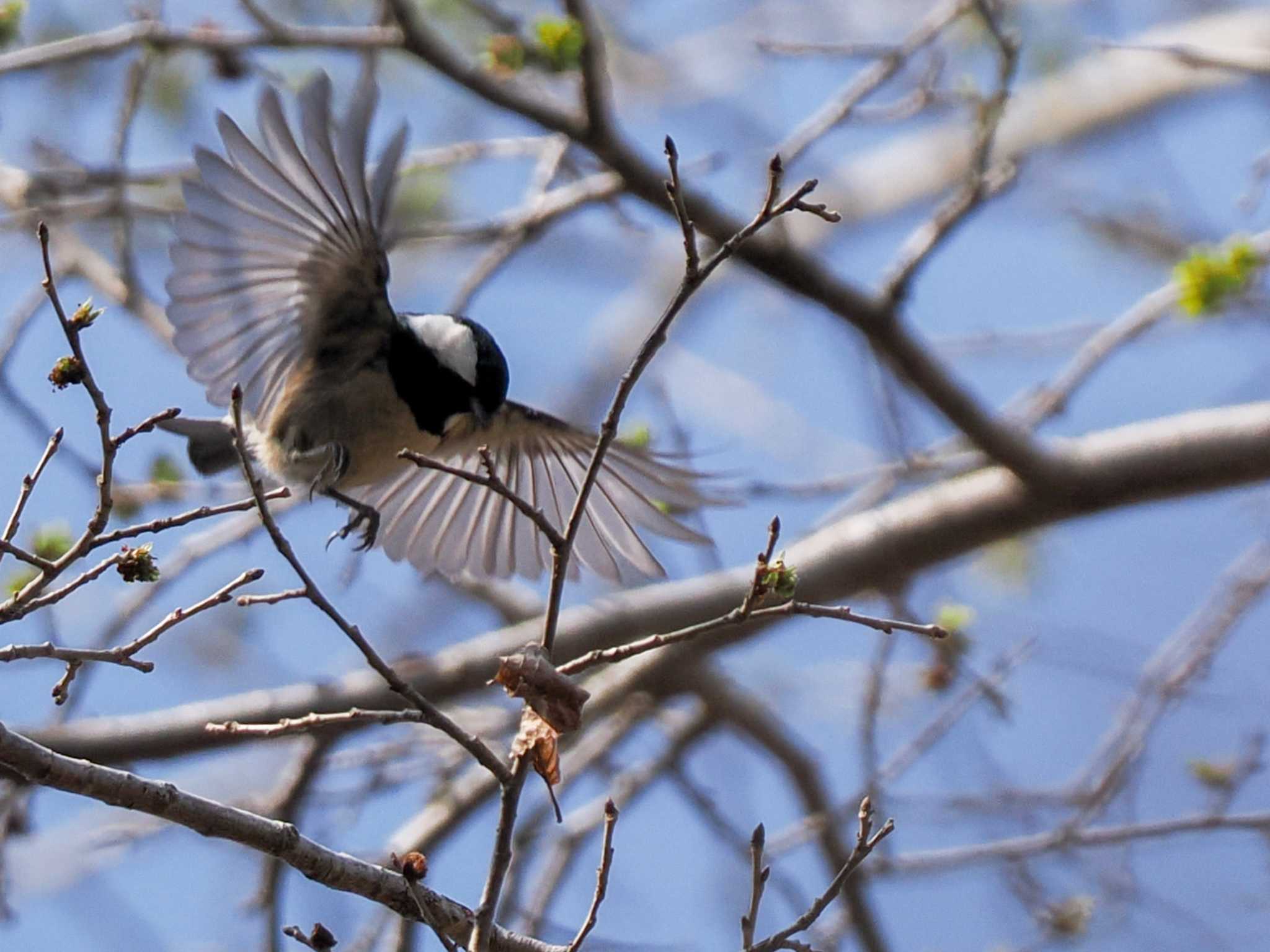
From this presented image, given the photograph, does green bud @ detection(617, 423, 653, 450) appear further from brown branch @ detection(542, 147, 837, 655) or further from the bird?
brown branch @ detection(542, 147, 837, 655)

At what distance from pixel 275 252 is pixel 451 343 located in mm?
442

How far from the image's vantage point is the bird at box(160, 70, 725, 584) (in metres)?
3.12

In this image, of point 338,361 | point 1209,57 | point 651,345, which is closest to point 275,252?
point 338,361

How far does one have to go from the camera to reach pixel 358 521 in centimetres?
371

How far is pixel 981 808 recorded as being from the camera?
4477 millimetres

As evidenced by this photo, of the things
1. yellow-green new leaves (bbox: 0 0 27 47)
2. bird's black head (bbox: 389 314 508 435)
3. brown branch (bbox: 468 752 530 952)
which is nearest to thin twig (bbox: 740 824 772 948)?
brown branch (bbox: 468 752 530 952)

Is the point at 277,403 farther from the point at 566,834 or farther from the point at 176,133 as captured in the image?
the point at 176,133

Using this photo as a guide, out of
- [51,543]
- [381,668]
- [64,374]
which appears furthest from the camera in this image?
[51,543]

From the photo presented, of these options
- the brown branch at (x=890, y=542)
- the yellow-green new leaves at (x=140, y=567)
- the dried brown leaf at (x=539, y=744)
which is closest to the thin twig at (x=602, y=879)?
the dried brown leaf at (x=539, y=744)

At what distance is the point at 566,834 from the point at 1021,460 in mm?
1694

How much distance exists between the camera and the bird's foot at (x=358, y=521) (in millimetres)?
3578

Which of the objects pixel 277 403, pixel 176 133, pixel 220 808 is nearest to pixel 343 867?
pixel 220 808

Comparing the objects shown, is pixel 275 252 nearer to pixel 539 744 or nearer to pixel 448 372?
pixel 448 372

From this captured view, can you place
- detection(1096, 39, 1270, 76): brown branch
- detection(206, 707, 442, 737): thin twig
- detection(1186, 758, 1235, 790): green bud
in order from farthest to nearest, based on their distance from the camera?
detection(1186, 758, 1235, 790): green bud → detection(1096, 39, 1270, 76): brown branch → detection(206, 707, 442, 737): thin twig
